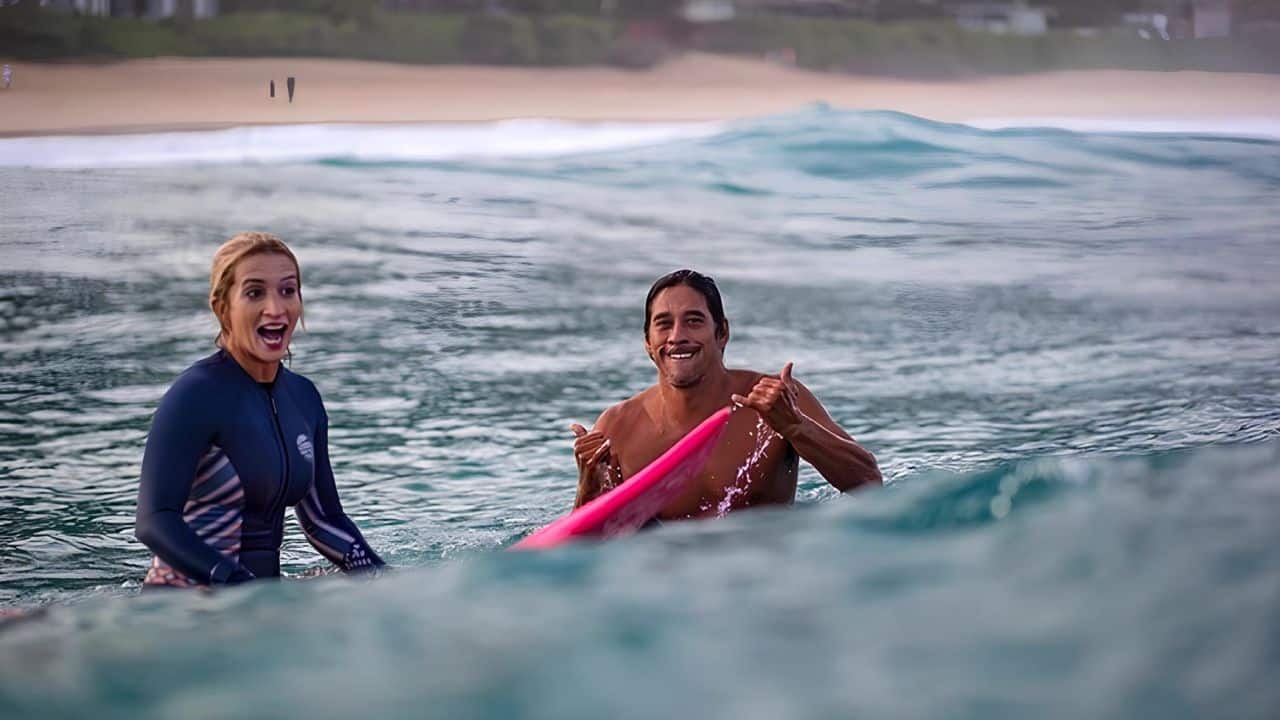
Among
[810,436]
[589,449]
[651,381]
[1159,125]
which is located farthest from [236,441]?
[1159,125]

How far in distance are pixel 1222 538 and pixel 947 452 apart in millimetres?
3311

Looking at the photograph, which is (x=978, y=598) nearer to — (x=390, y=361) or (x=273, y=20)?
(x=390, y=361)

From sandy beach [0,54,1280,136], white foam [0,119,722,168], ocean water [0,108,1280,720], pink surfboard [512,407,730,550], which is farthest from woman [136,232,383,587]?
white foam [0,119,722,168]

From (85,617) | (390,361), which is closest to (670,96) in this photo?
(390,361)

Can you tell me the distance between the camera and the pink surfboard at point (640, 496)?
104 inches

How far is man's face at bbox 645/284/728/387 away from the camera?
290cm

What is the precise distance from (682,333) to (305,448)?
73cm

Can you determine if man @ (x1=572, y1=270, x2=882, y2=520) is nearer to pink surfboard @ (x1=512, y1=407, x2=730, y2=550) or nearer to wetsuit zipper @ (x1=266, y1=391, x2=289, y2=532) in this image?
pink surfboard @ (x1=512, y1=407, x2=730, y2=550)

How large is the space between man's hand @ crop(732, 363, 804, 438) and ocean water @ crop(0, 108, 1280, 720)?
153 mm

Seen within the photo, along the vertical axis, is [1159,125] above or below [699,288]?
above

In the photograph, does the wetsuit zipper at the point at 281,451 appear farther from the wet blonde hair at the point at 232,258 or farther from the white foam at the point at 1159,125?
the white foam at the point at 1159,125

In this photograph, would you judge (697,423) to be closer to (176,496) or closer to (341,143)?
(176,496)

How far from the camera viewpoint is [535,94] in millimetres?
10133

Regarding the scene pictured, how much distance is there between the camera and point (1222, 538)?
5.07ft
